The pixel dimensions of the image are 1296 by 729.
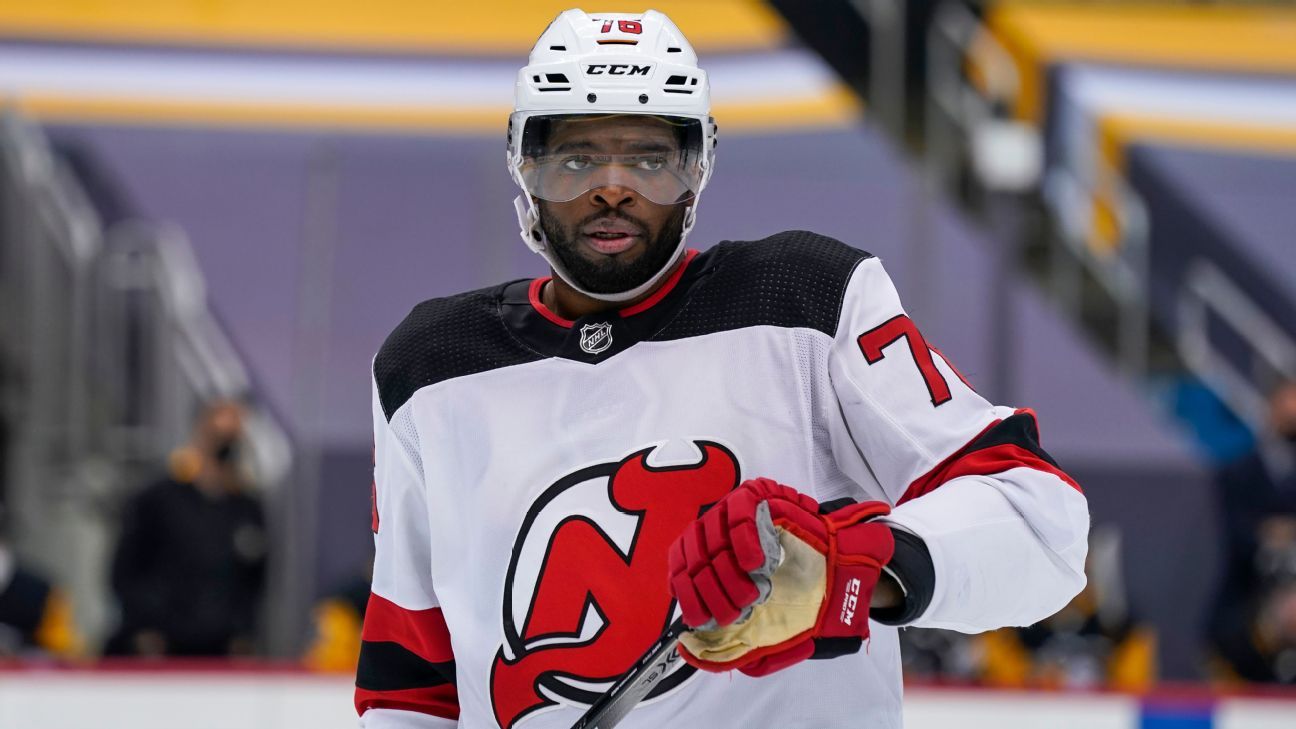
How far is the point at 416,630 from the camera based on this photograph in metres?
1.70

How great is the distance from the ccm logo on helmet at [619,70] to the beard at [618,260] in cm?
12

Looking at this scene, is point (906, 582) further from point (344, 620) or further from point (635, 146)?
point (344, 620)

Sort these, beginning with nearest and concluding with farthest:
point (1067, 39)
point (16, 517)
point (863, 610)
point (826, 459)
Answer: point (863, 610) < point (826, 459) < point (16, 517) < point (1067, 39)

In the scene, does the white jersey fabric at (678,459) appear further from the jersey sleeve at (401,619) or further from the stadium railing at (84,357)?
the stadium railing at (84,357)

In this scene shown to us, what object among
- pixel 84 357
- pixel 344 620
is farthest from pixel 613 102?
pixel 84 357

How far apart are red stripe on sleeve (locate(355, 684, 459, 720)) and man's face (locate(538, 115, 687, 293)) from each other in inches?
17.1

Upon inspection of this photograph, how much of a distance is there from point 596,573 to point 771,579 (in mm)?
290

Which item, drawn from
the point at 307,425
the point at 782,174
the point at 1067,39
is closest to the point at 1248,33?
the point at 1067,39

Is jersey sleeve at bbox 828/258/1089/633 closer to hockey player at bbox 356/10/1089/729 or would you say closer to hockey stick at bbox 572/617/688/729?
hockey player at bbox 356/10/1089/729

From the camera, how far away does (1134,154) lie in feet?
19.5

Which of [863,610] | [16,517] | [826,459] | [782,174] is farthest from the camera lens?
[16,517]

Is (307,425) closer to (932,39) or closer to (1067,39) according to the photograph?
(932,39)

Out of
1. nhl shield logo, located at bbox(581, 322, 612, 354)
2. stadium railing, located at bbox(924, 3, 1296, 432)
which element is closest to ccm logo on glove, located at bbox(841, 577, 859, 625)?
nhl shield logo, located at bbox(581, 322, 612, 354)

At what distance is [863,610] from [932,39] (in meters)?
4.85
